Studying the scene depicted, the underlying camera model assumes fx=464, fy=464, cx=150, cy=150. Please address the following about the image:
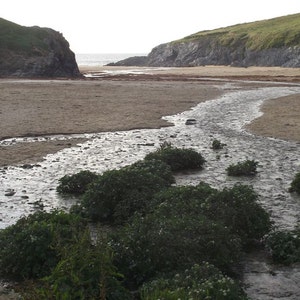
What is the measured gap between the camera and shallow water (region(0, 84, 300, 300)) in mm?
10562

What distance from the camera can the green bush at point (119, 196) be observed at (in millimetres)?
13219

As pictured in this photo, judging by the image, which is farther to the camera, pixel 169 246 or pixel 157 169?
pixel 157 169

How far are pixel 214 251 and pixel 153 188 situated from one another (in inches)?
167

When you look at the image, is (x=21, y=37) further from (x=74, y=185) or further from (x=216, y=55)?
(x=74, y=185)

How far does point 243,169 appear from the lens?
18438mm

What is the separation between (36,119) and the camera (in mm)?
32125

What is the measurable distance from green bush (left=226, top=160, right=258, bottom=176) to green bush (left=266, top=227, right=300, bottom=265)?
668 centimetres

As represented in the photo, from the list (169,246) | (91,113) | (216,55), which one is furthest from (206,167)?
(216,55)

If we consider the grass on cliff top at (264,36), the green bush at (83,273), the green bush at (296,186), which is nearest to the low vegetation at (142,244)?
the green bush at (83,273)

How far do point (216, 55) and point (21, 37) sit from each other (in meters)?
79.4

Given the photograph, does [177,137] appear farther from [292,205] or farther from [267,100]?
[267,100]

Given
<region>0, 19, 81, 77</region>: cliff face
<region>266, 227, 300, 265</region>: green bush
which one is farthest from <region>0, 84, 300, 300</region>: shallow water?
<region>0, 19, 81, 77</region>: cliff face

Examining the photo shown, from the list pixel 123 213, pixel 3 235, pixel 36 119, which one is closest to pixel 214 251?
pixel 123 213

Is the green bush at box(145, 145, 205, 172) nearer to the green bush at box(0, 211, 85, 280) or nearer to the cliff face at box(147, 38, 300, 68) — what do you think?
the green bush at box(0, 211, 85, 280)
